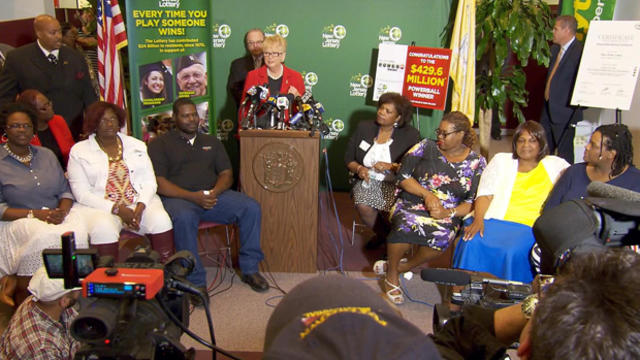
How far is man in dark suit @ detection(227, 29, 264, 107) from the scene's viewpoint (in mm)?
4715

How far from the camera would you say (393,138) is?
385cm

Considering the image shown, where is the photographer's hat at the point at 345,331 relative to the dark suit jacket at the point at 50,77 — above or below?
below

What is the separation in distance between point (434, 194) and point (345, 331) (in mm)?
2729

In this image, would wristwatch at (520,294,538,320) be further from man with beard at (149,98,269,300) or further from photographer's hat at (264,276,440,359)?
man with beard at (149,98,269,300)

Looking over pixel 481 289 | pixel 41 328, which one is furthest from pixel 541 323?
pixel 41 328

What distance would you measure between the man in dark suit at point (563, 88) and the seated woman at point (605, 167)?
5.51 feet

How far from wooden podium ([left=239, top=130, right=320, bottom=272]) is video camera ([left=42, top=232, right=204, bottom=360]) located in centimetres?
202

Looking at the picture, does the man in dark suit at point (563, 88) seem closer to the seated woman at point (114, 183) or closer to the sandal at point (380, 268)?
the sandal at point (380, 268)

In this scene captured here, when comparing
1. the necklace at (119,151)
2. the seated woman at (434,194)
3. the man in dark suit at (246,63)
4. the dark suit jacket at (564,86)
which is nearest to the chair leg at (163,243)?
the necklace at (119,151)

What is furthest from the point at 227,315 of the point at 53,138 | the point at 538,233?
the point at 538,233

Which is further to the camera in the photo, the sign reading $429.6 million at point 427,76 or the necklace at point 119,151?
the sign reading $429.6 million at point 427,76

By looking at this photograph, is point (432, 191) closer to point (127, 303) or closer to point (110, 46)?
point (127, 303)

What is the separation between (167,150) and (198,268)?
0.84 m

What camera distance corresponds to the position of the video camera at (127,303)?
1.12 m
